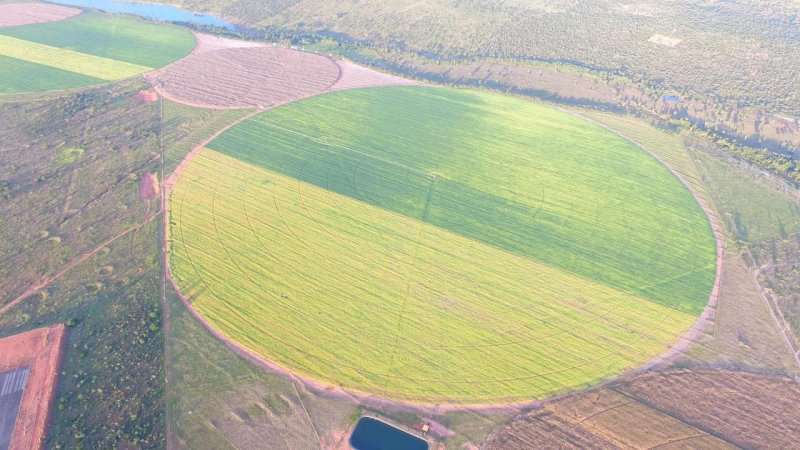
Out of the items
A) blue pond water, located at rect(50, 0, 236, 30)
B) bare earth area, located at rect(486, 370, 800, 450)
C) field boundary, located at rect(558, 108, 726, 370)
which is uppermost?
blue pond water, located at rect(50, 0, 236, 30)

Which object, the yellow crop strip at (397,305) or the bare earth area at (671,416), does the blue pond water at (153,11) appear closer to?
the yellow crop strip at (397,305)

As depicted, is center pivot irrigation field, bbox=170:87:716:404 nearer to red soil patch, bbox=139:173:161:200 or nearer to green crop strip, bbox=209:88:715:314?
green crop strip, bbox=209:88:715:314

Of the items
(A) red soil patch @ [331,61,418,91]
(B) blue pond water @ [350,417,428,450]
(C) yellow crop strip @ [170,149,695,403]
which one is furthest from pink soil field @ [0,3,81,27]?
(B) blue pond water @ [350,417,428,450]

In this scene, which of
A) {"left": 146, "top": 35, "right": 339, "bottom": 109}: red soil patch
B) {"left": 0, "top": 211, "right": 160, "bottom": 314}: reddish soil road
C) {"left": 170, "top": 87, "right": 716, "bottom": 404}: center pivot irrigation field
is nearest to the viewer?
{"left": 170, "top": 87, "right": 716, "bottom": 404}: center pivot irrigation field

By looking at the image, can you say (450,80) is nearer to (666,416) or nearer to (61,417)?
(666,416)

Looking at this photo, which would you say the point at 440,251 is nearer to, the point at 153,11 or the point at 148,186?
the point at 148,186

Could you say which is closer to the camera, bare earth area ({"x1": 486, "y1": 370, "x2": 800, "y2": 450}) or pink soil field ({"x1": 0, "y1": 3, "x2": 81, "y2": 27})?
bare earth area ({"x1": 486, "y1": 370, "x2": 800, "y2": 450})

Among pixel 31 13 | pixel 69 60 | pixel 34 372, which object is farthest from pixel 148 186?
pixel 31 13
